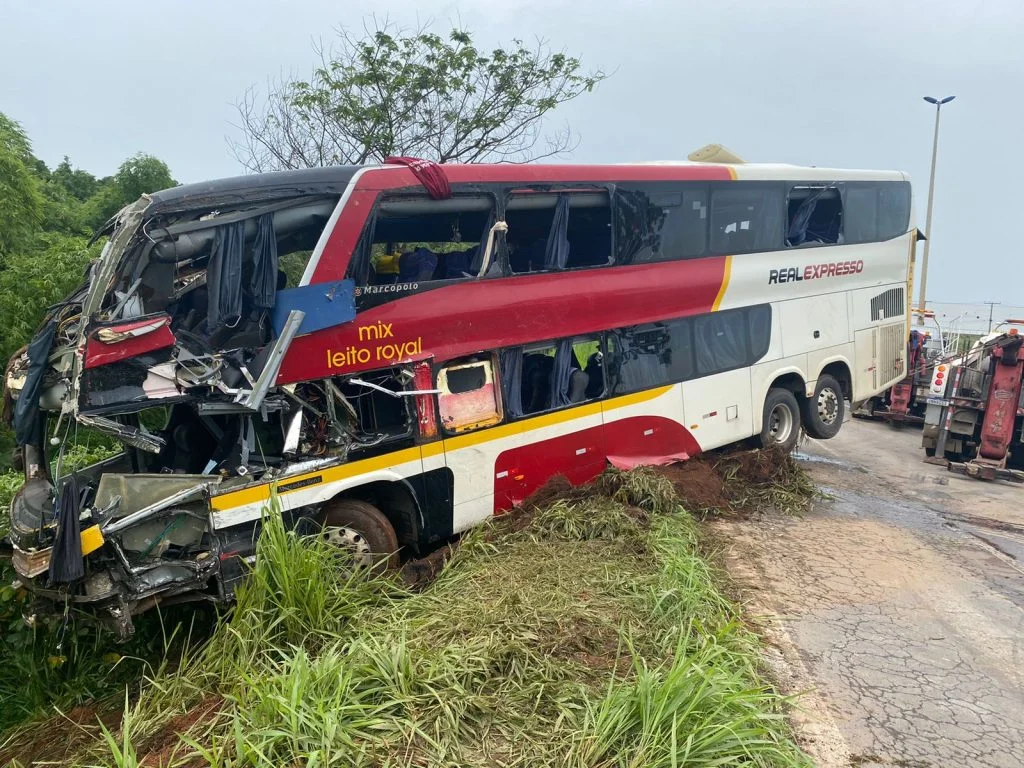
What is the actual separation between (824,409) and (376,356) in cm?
722

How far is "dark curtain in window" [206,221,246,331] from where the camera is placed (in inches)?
206

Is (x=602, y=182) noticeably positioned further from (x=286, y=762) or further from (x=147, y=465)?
(x=286, y=762)

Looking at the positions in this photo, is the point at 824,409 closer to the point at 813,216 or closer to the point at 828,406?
the point at 828,406

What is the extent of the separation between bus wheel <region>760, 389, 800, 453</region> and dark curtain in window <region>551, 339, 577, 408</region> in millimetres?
3697

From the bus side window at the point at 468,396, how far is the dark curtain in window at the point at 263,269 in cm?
153

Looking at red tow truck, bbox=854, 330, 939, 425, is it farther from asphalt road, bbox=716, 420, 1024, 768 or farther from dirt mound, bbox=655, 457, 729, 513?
dirt mound, bbox=655, 457, 729, 513

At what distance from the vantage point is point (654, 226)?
788cm

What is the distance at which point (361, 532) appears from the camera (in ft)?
19.5

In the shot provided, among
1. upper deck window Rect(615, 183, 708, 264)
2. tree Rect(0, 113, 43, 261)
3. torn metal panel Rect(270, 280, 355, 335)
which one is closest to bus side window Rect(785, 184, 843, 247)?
upper deck window Rect(615, 183, 708, 264)

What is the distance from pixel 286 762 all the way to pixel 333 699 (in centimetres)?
36

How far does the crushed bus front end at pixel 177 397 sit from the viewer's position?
467 cm

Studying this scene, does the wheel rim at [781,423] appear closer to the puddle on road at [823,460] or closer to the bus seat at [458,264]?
the puddle on road at [823,460]

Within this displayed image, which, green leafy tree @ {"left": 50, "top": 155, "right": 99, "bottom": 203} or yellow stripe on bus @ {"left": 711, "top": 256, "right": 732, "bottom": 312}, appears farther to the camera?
green leafy tree @ {"left": 50, "top": 155, "right": 99, "bottom": 203}

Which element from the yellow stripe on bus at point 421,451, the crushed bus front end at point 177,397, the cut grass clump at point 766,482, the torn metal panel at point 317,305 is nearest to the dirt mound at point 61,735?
the crushed bus front end at point 177,397
